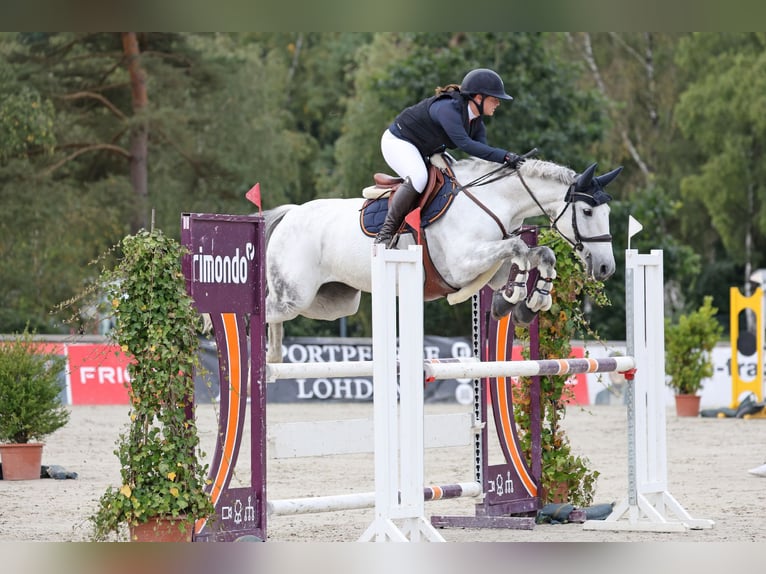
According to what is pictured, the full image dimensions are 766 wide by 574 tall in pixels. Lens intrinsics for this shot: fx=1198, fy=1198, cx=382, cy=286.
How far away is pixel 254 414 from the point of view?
15.7 ft

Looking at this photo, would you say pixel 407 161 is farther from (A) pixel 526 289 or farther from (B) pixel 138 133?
(B) pixel 138 133

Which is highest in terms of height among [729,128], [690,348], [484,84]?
[729,128]

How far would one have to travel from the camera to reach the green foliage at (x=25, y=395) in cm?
742

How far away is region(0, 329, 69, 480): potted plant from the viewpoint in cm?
743

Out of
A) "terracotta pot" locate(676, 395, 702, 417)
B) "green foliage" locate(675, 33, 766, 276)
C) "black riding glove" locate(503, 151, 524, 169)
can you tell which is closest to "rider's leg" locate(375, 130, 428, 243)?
"black riding glove" locate(503, 151, 524, 169)

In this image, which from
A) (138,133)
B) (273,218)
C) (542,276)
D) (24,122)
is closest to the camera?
(542,276)

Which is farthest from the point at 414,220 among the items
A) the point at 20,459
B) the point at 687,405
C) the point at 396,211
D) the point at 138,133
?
the point at 138,133

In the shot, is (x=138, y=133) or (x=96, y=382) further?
(x=138, y=133)

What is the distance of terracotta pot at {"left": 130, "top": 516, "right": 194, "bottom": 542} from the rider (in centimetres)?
154

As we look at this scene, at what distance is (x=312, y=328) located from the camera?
73.8ft

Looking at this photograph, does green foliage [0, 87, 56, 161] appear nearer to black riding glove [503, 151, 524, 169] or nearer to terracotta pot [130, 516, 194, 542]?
black riding glove [503, 151, 524, 169]

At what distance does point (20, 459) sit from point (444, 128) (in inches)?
151

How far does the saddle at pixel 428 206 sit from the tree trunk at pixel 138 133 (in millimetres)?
14607

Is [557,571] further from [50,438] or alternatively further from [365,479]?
[50,438]
